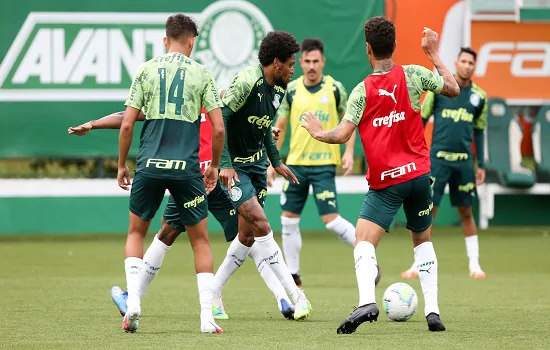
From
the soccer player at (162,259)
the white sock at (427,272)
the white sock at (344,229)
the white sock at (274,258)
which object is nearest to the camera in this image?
the white sock at (427,272)

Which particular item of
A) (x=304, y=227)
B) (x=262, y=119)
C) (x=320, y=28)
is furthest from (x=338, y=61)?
(x=262, y=119)

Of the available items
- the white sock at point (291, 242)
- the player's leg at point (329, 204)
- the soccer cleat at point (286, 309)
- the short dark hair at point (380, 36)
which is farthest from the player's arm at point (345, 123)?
the white sock at point (291, 242)

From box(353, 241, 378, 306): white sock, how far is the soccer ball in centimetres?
94

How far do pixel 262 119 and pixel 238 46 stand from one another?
29.9 ft

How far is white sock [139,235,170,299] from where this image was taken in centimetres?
845

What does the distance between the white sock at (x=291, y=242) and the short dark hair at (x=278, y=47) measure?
12.2 feet

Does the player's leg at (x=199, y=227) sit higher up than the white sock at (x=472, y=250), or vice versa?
the player's leg at (x=199, y=227)

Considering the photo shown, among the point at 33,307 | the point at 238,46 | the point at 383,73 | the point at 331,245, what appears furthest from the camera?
the point at 238,46

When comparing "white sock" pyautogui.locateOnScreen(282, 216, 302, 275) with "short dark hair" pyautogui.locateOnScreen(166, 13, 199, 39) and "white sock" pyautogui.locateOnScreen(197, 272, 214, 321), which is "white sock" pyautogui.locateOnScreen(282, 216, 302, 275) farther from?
"short dark hair" pyautogui.locateOnScreen(166, 13, 199, 39)

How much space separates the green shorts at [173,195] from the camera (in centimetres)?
739

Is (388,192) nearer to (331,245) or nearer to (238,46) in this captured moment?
(331,245)

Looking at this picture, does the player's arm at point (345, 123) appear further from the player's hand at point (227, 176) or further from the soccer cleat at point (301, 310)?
the soccer cleat at point (301, 310)

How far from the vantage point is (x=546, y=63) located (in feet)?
59.6

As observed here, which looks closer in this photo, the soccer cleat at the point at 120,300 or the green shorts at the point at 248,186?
the soccer cleat at the point at 120,300
